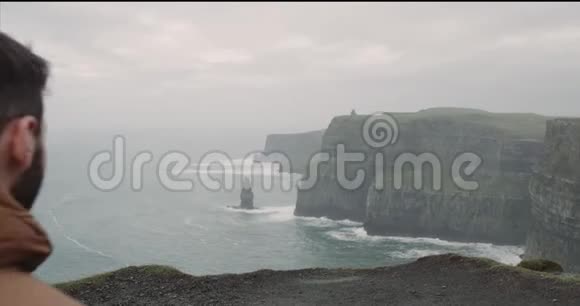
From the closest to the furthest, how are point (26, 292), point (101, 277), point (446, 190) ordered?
1. point (26, 292)
2. point (101, 277)
3. point (446, 190)

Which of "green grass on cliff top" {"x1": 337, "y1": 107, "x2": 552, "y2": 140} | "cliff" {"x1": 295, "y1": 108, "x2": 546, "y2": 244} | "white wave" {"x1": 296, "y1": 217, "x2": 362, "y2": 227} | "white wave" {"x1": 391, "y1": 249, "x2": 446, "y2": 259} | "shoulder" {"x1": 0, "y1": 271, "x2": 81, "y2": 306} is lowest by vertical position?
"white wave" {"x1": 296, "y1": 217, "x2": 362, "y2": 227}

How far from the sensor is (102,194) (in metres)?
97.9

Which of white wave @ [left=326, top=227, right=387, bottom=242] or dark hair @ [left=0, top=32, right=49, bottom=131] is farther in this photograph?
white wave @ [left=326, top=227, right=387, bottom=242]

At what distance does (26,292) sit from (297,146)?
15396 cm

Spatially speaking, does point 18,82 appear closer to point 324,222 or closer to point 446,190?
point 446,190

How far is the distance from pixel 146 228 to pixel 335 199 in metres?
31.0

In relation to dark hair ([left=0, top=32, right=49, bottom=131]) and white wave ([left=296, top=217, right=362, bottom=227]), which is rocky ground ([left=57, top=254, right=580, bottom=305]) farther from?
white wave ([left=296, top=217, right=362, bottom=227])

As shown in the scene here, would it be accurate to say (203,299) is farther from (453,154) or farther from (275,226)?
(453,154)

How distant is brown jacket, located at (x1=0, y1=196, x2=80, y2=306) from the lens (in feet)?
4.79

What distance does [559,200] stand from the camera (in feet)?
178

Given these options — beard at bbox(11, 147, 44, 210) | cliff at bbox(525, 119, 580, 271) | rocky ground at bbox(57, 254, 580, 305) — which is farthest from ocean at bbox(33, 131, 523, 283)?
beard at bbox(11, 147, 44, 210)

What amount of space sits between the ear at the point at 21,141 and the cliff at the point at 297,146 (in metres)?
136

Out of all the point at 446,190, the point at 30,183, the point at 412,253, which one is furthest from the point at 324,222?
the point at 30,183

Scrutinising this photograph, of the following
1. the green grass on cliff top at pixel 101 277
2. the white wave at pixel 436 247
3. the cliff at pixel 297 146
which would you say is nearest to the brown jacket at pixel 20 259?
the green grass on cliff top at pixel 101 277
